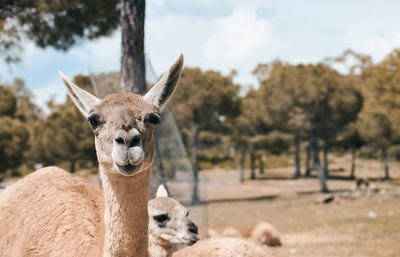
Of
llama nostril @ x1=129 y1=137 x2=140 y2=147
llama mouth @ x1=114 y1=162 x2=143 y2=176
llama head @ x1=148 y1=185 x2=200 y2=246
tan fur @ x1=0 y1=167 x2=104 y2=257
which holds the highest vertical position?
llama nostril @ x1=129 y1=137 x2=140 y2=147

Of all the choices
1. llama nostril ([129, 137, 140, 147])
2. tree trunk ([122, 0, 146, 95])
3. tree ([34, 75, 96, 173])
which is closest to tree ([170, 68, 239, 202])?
tree ([34, 75, 96, 173])

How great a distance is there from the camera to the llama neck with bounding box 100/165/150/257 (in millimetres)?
A: 2686

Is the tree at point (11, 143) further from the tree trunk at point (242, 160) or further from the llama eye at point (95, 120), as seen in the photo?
the llama eye at point (95, 120)

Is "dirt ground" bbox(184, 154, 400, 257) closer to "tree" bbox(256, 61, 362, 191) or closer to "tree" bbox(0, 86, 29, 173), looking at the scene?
"tree" bbox(256, 61, 362, 191)

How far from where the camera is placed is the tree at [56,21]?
433 inches

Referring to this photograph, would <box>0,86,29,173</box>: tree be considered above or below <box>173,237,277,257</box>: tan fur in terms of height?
above

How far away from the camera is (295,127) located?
28625 mm

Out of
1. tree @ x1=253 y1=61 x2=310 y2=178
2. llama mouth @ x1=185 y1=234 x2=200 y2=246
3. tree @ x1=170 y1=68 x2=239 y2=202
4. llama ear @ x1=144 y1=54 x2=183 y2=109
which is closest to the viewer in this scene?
llama ear @ x1=144 y1=54 x2=183 y2=109

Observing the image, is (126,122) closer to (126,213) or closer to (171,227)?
(126,213)

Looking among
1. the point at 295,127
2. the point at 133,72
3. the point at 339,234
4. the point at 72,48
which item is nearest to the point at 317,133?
the point at 295,127

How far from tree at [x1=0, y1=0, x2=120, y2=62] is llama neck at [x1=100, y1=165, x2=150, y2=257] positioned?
9.20 m

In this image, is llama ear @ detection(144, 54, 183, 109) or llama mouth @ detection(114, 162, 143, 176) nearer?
llama mouth @ detection(114, 162, 143, 176)

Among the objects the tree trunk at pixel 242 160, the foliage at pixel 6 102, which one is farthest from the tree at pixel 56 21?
the tree trunk at pixel 242 160

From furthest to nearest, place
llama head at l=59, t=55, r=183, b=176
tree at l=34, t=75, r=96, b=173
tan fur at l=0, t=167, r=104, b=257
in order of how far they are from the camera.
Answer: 1. tree at l=34, t=75, r=96, b=173
2. tan fur at l=0, t=167, r=104, b=257
3. llama head at l=59, t=55, r=183, b=176
